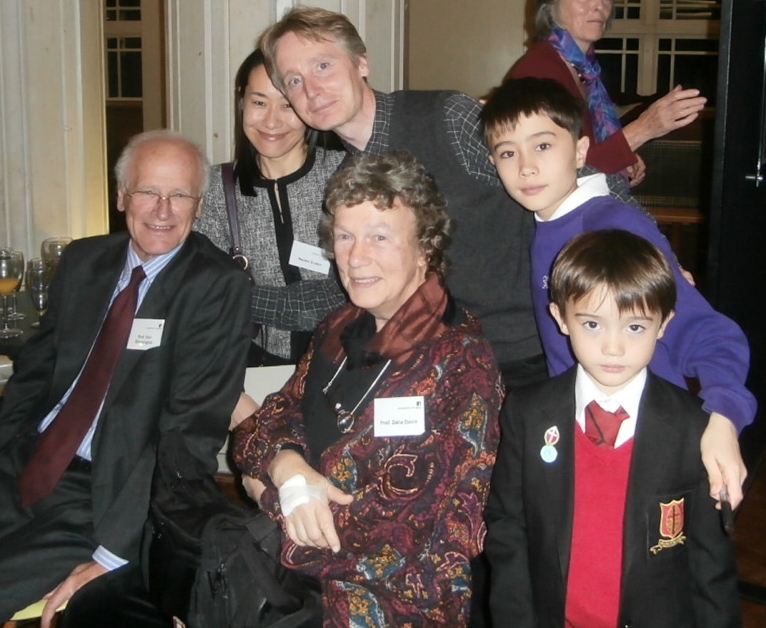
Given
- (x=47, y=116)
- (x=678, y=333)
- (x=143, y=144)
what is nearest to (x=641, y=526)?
(x=678, y=333)

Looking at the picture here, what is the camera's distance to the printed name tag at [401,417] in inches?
77.2

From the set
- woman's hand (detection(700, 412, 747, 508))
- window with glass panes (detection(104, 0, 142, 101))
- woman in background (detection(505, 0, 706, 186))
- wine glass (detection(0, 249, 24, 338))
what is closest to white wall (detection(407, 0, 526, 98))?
window with glass panes (detection(104, 0, 142, 101))

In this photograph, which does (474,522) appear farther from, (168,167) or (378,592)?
(168,167)

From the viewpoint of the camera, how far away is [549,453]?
5.76ft

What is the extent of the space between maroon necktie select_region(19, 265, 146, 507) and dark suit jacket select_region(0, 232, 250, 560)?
35 mm

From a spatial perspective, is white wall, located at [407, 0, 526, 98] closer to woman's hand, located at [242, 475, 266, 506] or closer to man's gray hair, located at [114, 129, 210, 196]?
man's gray hair, located at [114, 129, 210, 196]

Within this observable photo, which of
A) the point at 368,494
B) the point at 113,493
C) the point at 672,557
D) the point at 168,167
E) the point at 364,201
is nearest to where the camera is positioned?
the point at 672,557

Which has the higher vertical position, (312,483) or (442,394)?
(442,394)

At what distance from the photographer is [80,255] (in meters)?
2.56

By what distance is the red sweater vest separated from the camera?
1716mm

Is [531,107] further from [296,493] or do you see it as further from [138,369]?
[138,369]

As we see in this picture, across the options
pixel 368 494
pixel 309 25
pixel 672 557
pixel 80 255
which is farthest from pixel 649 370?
pixel 80 255

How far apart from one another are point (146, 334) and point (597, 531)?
128 centimetres

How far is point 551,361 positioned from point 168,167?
1.16 metres
